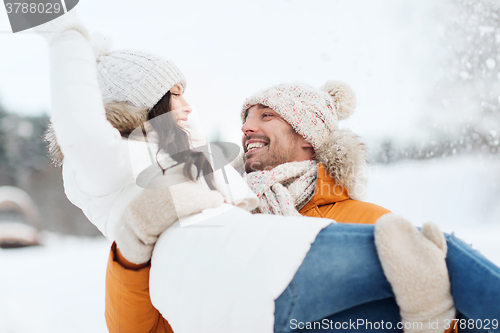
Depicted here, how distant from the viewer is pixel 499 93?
410cm

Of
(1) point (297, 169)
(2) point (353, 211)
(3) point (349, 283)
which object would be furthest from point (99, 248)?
(3) point (349, 283)

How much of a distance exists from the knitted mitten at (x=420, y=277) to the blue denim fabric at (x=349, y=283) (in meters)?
0.02

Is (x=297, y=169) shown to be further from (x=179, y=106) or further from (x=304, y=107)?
(x=179, y=106)

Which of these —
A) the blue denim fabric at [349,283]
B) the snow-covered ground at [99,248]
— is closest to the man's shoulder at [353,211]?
the snow-covered ground at [99,248]

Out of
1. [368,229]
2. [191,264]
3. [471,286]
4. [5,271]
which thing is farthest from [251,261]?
[5,271]

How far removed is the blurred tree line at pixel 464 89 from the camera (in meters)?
3.87

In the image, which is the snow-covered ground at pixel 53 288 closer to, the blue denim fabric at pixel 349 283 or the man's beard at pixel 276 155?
the man's beard at pixel 276 155

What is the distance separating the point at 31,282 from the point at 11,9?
9.82 feet

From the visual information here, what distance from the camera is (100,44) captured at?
3.17 ft

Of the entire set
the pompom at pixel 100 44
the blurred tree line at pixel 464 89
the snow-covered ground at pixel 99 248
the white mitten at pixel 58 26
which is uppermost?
the white mitten at pixel 58 26

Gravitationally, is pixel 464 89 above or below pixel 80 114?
below

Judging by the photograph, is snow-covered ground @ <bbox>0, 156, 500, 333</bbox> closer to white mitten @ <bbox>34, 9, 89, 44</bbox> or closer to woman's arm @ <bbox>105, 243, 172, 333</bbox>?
woman's arm @ <bbox>105, 243, 172, 333</bbox>

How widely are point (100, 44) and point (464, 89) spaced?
16.5 ft

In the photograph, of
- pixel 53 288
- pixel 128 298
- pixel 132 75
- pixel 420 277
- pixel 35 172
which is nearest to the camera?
pixel 420 277
